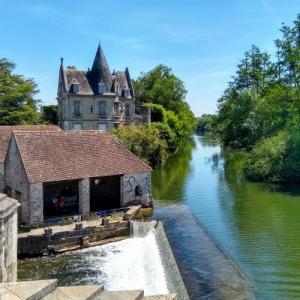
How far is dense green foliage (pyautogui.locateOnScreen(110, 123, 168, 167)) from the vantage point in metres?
42.9

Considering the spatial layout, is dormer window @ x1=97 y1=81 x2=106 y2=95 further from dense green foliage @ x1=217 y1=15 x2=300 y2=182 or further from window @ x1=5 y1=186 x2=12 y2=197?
window @ x1=5 y1=186 x2=12 y2=197

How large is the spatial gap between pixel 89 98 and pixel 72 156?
2762cm

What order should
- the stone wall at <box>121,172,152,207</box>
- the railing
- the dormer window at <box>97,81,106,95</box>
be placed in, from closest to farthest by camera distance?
the railing, the stone wall at <box>121,172,152,207</box>, the dormer window at <box>97,81,106,95</box>

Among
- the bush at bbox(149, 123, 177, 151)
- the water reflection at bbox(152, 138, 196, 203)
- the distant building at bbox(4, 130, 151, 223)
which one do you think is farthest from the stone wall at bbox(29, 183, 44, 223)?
the bush at bbox(149, 123, 177, 151)

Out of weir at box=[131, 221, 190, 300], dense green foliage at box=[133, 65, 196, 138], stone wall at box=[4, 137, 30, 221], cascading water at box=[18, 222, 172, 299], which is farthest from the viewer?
dense green foliage at box=[133, 65, 196, 138]

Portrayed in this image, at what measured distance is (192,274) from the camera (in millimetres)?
16172

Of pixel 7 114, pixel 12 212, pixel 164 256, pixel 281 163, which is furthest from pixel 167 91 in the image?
pixel 12 212

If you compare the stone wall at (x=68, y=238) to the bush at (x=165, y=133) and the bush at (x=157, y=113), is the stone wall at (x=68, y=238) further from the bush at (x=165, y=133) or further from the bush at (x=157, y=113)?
the bush at (x=157, y=113)

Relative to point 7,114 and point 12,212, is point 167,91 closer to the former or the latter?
point 7,114

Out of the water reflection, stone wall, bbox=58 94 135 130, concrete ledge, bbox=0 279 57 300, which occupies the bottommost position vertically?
the water reflection

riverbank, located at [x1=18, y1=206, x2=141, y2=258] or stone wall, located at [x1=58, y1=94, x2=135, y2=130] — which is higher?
stone wall, located at [x1=58, y1=94, x2=135, y2=130]

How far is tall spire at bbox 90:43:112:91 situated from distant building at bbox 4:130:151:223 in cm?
2535

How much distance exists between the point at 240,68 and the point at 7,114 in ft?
147

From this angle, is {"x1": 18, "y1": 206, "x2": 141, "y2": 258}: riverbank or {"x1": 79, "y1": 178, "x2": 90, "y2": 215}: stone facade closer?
{"x1": 18, "y1": 206, "x2": 141, "y2": 258}: riverbank
